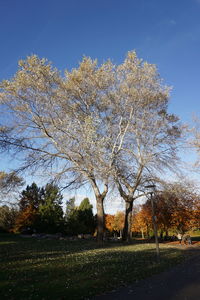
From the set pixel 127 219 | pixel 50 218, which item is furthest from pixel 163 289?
pixel 50 218

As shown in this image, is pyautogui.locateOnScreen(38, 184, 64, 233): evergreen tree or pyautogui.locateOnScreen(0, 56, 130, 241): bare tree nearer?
pyautogui.locateOnScreen(0, 56, 130, 241): bare tree

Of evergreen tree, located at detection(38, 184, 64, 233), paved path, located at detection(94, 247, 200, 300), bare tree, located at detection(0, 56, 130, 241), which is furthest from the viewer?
evergreen tree, located at detection(38, 184, 64, 233)

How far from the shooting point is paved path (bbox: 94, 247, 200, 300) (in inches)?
234

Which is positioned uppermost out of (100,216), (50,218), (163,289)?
(50,218)

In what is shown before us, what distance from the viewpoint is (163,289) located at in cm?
671

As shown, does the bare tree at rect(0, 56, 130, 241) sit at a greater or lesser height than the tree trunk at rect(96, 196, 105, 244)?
greater

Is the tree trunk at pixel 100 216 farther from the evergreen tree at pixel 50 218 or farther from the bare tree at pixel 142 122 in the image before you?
the evergreen tree at pixel 50 218

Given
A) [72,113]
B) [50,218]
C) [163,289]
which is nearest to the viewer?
[163,289]

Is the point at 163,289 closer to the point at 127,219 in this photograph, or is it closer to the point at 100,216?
the point at 100,216

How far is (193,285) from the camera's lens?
711 centimetres

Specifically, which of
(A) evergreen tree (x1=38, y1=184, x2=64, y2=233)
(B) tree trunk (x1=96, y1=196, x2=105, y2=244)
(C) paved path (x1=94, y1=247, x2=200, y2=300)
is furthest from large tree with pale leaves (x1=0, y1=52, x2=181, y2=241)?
(A) evergreen tree (x1=38, y1=184, x2=64, y2=233)

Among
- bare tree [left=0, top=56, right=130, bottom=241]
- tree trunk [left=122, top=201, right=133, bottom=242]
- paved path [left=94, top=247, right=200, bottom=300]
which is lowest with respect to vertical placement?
paved path [left=94, top=247, right=200, bottom=300]

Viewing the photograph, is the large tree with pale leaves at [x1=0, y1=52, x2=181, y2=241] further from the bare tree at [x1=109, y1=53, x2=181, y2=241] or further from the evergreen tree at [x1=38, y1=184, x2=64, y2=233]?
the evergreen tree at [x1=38, y1=184, x2=64, y2=233]

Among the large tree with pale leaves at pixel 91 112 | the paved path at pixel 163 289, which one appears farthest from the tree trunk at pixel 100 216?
the paved path at pixel 163 289
